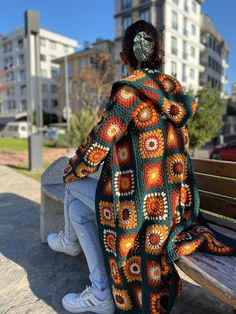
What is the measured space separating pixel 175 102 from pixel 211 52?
45955 millimetres

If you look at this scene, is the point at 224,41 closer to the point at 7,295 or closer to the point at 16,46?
the point at 16,46

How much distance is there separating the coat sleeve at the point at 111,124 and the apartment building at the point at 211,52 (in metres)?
40.3

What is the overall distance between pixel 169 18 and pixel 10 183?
106 feet

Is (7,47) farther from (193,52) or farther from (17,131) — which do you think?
(193,52)

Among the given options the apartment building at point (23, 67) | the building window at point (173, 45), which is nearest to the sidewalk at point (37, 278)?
the building window at point (173, 45)

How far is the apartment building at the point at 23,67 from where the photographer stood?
59.4m

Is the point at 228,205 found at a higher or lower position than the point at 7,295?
higher

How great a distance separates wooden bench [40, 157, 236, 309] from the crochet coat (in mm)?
90

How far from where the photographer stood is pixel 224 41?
1941 inches

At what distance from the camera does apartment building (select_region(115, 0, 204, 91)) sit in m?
33.2

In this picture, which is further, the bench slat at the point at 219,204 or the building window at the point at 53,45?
the building window at the point at 53,45

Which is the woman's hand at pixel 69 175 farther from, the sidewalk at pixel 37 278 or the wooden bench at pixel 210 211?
the sidewalk at pixel 37 278

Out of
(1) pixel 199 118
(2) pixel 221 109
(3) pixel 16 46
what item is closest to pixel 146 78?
(1) pixel 199 118

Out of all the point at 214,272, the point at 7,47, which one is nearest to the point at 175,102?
the point at 214,272
